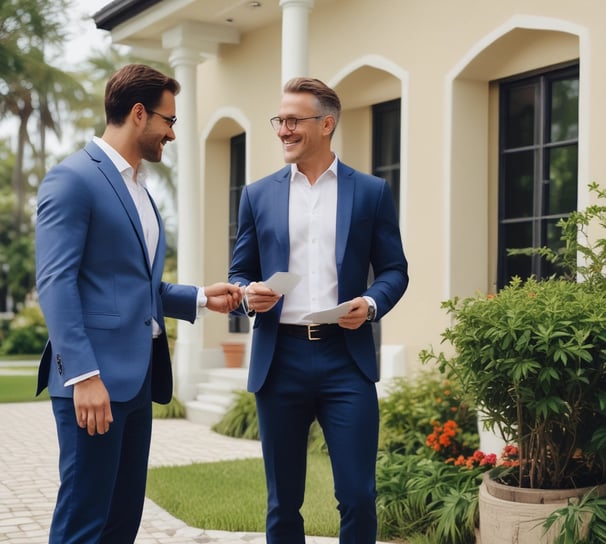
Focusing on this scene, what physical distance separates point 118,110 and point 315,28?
23.6 ft

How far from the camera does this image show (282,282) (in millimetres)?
3590

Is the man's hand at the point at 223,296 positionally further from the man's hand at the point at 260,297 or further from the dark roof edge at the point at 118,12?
the dark roof edge at the point at 118,12

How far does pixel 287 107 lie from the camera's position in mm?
3830

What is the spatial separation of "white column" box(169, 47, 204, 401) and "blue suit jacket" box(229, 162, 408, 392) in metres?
7.35

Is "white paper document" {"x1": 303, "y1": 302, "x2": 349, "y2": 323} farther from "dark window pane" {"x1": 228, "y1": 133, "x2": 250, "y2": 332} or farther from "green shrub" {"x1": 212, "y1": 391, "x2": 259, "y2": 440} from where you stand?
"dark window pane" {"x1": 228, "y1": 133, "x2": 250, "y2": 332}

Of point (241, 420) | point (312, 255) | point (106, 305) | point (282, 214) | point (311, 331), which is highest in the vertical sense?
point (282, 214)

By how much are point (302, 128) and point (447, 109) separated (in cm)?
470

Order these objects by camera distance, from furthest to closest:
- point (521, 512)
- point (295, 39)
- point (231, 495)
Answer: point (295, 39) < point (231, 495) < point (521, 512)

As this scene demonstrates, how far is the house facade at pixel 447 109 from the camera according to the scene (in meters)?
7.57

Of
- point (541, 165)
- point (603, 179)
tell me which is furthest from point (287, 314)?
point (541, 165)

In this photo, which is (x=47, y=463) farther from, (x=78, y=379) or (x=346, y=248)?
(x=78, y=379)

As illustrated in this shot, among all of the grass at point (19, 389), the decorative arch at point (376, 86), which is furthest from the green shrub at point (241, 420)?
the grass at point (19, 389)

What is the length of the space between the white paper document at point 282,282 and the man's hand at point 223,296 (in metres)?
0.21

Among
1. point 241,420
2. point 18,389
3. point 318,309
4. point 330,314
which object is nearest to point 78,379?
point 330,314
